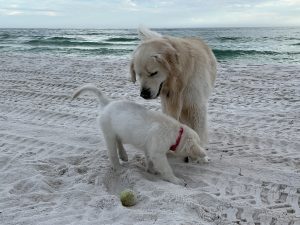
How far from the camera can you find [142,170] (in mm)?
4301

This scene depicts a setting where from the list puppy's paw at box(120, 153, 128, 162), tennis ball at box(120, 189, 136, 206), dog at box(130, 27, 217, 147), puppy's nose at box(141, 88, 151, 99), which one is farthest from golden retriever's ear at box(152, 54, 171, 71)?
tennis ball at box(120, 189, 136, 206)

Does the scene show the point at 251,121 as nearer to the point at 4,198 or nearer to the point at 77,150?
the point at 77,150

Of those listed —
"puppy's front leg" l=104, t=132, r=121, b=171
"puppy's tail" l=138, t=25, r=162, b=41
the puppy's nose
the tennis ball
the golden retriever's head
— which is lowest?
the tennis ball

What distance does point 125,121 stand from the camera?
4.00 m

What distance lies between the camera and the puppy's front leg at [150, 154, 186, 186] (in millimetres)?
3934

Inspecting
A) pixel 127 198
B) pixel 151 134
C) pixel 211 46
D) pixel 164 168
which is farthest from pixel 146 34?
pixel 211 46

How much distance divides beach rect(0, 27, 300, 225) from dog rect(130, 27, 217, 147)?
61 centimetres

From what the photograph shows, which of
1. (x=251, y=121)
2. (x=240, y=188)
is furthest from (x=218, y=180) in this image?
(x=251, y=121)

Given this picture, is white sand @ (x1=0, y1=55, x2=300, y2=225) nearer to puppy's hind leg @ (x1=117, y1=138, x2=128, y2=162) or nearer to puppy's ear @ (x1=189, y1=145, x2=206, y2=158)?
puppy's hind leg @ (x1=117, y1=138, x2=128, y2=162)

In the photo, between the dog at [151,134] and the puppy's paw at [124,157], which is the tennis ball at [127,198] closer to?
the dog at [151,134]

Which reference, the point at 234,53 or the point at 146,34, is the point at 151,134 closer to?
the point at 146,34

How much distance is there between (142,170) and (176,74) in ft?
3.65

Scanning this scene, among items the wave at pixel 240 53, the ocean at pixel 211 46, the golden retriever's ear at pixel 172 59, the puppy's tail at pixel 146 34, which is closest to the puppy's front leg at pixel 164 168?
the golden retriever's ear at pixel 172 59

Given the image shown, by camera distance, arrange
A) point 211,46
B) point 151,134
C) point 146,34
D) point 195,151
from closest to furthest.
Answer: point 151,134 → point 195,151 → point 146,34 → point 211,46
